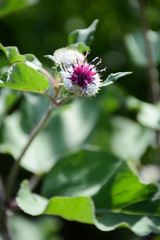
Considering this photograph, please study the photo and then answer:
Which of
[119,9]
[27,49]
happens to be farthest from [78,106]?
[119,9]

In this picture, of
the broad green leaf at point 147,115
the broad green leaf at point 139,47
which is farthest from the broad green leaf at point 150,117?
the broad green leaf at point 139,47

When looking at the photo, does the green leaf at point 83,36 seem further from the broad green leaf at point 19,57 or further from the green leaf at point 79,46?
the broad green leaf at point 19,57

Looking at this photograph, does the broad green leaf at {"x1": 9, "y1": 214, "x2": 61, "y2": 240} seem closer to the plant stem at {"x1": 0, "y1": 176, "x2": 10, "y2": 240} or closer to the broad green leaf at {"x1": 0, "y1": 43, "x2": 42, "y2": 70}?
the plant stem at {"x1": 0, "y1": 176, "x2": 10, "y2": 240}

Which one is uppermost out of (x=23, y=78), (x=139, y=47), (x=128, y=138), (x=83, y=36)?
(x=23, y=78)

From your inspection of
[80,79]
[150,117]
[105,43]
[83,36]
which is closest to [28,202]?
[80,79]

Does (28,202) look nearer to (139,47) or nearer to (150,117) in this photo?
(150,117)

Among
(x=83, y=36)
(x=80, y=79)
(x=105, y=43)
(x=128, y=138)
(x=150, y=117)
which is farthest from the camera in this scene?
(x=105, y=43)

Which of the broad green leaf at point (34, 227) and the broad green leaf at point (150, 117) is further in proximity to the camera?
the broad green leaf at point (34, 227)
